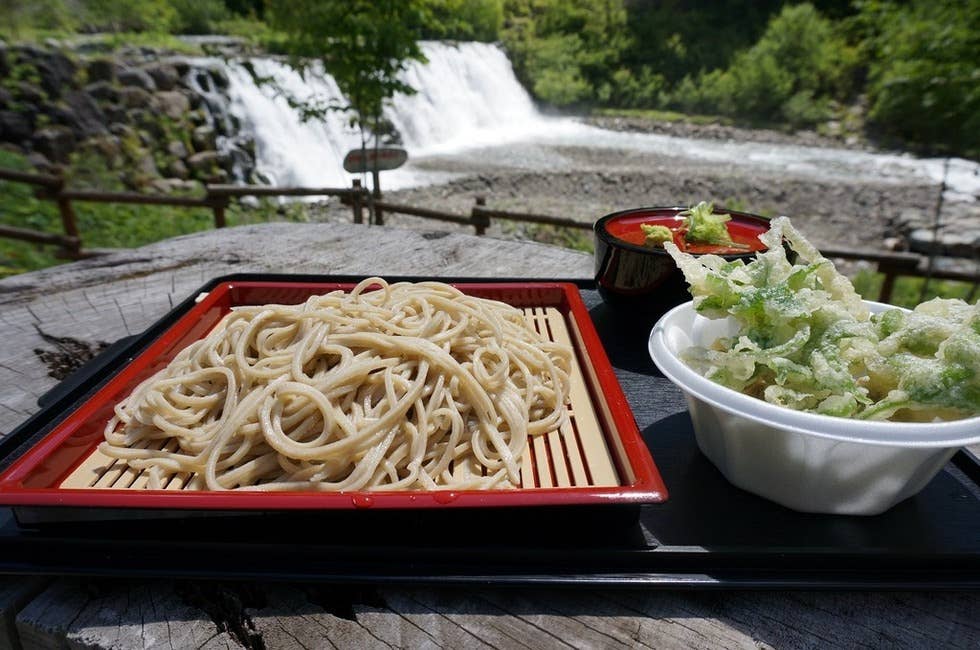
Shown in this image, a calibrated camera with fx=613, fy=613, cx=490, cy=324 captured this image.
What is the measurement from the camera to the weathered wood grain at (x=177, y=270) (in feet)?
A: 6.71

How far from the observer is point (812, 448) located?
1.05m

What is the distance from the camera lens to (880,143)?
715 inches

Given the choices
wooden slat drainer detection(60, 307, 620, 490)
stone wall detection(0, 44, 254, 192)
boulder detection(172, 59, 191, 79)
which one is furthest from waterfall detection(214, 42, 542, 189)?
wooden slat drainer detection(60, 307, 620, 490)

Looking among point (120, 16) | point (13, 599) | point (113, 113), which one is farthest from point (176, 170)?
point (13, 599)

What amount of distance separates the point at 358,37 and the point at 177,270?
16.6ft

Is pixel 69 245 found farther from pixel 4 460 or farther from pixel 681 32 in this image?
pixel 681 32

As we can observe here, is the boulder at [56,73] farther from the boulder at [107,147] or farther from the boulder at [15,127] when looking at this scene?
the boulder at [107,147]

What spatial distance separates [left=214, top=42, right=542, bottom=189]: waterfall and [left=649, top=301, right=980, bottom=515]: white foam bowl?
612 centimetres

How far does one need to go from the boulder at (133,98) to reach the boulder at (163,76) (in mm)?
467

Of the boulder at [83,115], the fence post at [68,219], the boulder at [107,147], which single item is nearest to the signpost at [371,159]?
A: the fence post at [68,219]

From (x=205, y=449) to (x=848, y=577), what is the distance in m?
1.25

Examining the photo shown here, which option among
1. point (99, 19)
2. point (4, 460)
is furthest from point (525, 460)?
point (99, 19)

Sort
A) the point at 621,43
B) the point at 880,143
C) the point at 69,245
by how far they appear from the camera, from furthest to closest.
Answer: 1. the point at 621,43
2. the point at 880,143
3. the point at 69,245

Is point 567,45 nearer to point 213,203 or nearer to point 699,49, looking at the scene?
point 699,49
